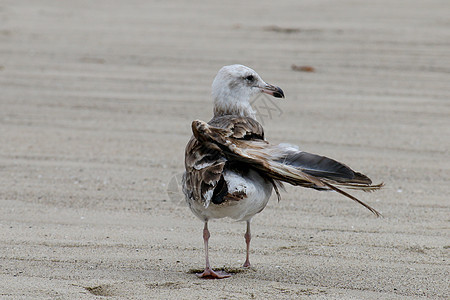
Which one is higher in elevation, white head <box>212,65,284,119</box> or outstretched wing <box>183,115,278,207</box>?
white head <box>212,65,284,119</box>

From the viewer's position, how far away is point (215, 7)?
49.8ft

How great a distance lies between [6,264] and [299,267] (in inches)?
69.5

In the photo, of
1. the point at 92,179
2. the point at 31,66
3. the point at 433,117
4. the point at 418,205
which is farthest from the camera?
the point at 31,66

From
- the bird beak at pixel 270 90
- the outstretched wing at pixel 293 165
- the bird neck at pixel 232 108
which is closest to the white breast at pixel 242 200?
the outstretched wing at pixel 293 165

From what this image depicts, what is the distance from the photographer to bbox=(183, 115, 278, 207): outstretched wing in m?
4.23

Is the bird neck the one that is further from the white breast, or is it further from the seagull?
the white breast

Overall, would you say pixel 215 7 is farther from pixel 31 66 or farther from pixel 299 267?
pixel 299 267

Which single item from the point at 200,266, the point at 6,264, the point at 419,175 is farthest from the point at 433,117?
the point at 6,264

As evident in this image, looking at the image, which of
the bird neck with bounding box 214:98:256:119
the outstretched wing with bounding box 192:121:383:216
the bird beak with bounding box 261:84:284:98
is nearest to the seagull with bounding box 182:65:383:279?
the outstretched wing with bounding box 192:121:383:216

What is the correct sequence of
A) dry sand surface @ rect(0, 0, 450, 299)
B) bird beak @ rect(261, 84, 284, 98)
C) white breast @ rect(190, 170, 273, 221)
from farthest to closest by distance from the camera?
1. bird beak @ rect(261, 84, 284, 98)
2. dry sand surface @ rect(0, 0, 450, 299)
3. white breast @ rect(190, 170, 273, 221)

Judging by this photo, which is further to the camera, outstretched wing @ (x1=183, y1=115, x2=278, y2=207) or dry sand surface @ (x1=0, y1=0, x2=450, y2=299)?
dry sand surface @ (x1=0, y1=0, x2=450, y2=299)

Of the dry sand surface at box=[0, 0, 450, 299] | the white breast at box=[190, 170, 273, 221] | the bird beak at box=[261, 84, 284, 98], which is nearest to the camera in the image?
the white breast at box=[190, 170, 273, 221]

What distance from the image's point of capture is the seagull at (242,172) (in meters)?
4.18

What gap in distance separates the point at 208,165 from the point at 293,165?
1.53ft
